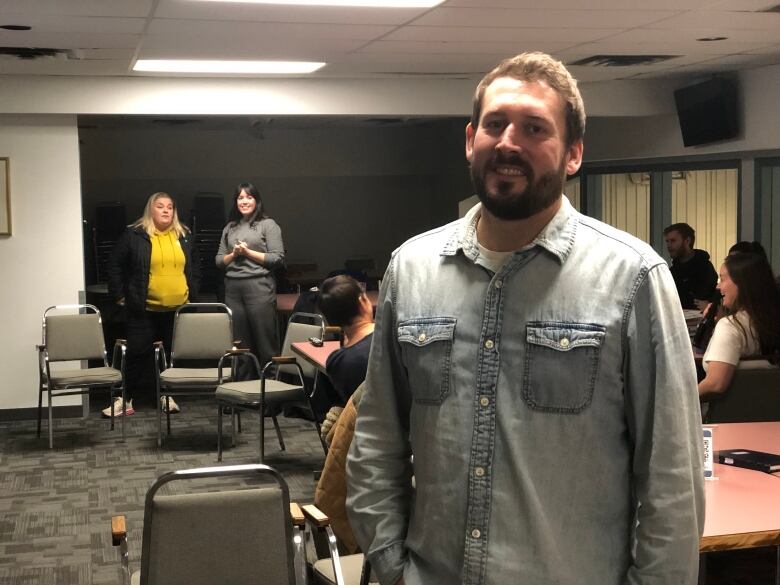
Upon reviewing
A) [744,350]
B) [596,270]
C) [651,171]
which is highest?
[651,171]

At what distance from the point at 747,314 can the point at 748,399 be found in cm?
48

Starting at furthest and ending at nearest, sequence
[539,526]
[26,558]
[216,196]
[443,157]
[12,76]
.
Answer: [443,157] → [216,196] → [12,76] → [26,558] → [539,526]

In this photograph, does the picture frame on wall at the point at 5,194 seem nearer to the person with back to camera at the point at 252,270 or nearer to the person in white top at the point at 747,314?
the person with back to camera at the point at 252,270

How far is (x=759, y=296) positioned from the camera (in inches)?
177

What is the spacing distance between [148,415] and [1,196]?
1.91 meters

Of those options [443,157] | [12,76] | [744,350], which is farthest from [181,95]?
[443,157]

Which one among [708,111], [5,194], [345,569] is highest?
[708,111]

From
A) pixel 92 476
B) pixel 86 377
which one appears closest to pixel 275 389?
pixel 92 476

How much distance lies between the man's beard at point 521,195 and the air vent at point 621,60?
5319mm

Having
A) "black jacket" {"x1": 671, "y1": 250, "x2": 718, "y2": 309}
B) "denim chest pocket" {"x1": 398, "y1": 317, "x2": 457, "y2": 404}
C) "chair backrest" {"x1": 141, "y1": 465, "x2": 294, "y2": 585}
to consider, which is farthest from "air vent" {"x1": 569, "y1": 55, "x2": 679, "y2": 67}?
"denim chest pocket" {"x1": 398, "y1": 317, "x2": 457, "y2": 404}

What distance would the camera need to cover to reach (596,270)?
152 centimetres

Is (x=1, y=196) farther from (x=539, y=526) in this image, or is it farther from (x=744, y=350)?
(x=539, y=526)

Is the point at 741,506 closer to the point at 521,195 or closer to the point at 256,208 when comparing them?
the point at 521,195

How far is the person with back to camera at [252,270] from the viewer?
7.49m
